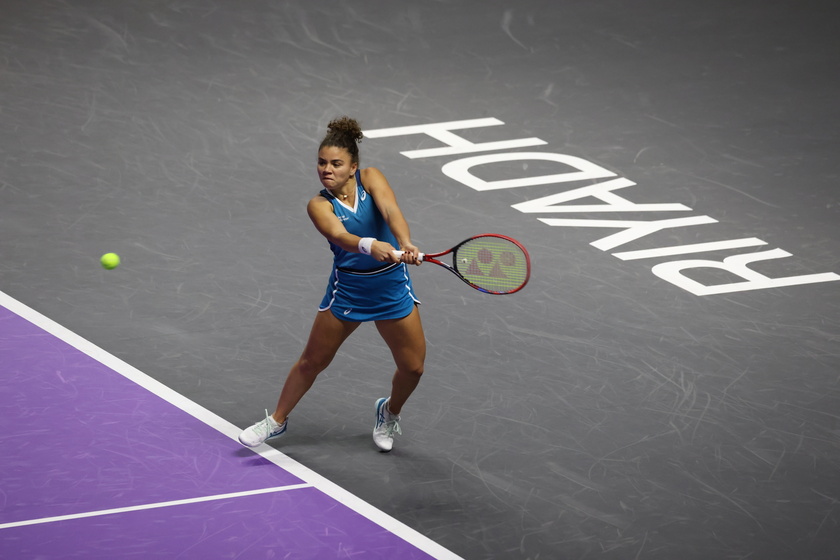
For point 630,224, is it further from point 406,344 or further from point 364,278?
point 364,278

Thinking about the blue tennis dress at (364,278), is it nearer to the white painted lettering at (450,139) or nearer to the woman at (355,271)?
the woman at (355,271)

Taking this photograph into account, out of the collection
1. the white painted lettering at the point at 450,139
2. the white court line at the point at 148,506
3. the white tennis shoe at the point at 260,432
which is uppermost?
the white painted lettering at the point at 450,139

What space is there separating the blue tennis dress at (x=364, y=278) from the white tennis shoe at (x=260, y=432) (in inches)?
27.9

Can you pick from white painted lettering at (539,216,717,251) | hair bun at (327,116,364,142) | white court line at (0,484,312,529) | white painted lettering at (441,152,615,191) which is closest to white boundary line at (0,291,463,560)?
white court line at (0,484,312,529)

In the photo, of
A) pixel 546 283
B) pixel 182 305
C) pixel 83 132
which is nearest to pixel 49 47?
pixel 83 132

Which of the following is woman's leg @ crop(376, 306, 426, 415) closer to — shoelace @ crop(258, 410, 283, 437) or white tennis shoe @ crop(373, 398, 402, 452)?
white tennis shoe @ crop(373, 398, 402, 452)

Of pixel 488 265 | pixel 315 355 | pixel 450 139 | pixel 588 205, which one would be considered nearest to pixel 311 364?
pixel 315 355

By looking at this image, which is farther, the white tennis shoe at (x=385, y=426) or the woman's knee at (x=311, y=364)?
the white tennis shoe at (x=385, y=426)

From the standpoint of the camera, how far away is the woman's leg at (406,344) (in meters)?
6.29

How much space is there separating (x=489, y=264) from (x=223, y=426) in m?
1.74

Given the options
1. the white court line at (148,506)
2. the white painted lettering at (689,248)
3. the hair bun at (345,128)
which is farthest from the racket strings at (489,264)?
the white painted lettering at (689,248)

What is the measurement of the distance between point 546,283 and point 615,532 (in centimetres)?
315

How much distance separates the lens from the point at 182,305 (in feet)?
27.2

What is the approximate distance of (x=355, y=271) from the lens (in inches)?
245
